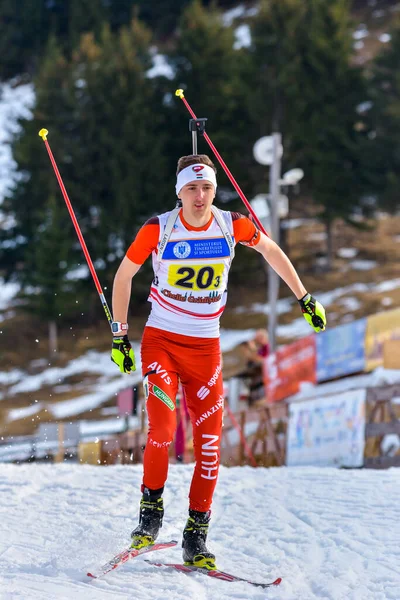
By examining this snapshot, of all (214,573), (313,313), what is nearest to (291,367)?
(313,313)

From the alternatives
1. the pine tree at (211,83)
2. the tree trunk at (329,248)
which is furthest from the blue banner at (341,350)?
the tree trunk at (329,248)

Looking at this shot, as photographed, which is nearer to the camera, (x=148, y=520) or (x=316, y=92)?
(x=148, y=520)

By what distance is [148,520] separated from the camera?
4523 millimetres

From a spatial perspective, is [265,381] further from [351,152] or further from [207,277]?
[351,152]

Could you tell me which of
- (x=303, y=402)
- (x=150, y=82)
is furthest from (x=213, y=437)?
(x=150, y=82)

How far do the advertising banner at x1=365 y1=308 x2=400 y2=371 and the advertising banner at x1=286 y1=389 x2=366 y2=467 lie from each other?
13.3 ft

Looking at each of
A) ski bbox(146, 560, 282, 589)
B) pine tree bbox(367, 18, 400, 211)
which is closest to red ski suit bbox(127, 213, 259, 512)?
ski bbox(146, 560, 282, 589)

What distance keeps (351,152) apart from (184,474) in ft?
96.2

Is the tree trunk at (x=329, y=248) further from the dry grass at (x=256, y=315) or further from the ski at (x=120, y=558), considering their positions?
the ski at (x=120, y=558)

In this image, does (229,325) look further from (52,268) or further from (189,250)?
(189,250)

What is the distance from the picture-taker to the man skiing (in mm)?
4500

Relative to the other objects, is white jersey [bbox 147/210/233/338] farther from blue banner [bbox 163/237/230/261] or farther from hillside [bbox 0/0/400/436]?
hillside [bbox 0/0/400/436]

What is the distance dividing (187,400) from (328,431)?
572cm

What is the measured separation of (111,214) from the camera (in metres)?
34.8
